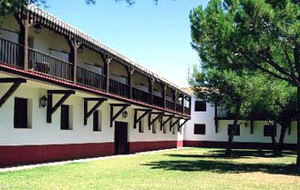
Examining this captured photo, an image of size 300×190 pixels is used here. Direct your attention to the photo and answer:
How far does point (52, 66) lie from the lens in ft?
63.1

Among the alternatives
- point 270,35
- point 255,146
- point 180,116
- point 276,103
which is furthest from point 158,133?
point 270,35

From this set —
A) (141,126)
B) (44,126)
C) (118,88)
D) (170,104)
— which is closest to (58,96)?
(44,126)

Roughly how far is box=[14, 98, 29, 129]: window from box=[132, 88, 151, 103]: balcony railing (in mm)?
10148

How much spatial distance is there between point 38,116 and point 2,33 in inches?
156

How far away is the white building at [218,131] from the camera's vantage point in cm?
5000

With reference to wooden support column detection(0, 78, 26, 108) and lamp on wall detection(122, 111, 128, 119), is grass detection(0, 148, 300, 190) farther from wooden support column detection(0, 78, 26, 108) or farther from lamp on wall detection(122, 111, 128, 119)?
lamp on wall detection(122, 111, 128, 119)

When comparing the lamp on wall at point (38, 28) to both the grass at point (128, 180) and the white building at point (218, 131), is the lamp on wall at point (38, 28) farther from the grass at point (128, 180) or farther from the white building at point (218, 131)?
the white building at point (218, 131)

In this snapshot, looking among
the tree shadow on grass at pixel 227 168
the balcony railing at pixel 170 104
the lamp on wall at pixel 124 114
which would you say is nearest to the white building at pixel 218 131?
the balcony railing at pixel 170 104

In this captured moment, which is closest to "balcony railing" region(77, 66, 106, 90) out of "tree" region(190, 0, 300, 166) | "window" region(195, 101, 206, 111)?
"tree" region(190, 0, 300, 166)

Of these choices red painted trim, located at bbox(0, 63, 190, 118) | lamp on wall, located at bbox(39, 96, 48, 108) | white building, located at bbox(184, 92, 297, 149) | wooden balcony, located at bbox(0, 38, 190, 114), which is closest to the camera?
red painted trim, located at bbox(0, 63, 190, 118)

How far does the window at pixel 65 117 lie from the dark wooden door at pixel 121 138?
260 inches

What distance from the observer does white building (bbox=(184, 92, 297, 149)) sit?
50000 mm

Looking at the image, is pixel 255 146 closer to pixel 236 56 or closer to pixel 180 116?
pixel 180 116

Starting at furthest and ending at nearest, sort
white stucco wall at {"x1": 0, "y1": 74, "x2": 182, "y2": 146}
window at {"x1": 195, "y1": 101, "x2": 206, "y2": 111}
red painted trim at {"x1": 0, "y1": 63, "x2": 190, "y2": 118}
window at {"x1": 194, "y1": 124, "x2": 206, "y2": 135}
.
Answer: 1. window at {"x1": 195, "y1": 101, "x2": 206, "y2": 111}
2. window at {"x1": 194, "y1": 124, "x2": 206, "y2": 135}
3. white stucco wall at {"x1": 0, "y1": 74, "x2": 182, "y2": 146}
4. red painted trim at {"x1": 0, "y1": 63, "x2": 190, "y2": 118}
